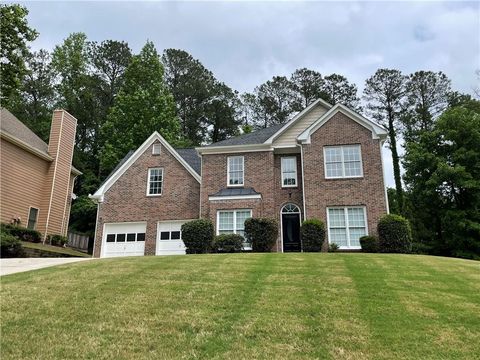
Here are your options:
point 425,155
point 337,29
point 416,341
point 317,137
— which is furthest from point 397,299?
point 425,155

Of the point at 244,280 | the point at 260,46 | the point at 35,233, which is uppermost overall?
the point at 260,46

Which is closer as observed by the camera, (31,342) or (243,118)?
(31,342)

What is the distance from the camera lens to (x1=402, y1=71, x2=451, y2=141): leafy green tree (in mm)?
41500

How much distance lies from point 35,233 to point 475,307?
23.1 m

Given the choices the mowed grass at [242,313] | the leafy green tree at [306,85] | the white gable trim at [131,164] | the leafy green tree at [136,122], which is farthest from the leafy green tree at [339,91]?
the mowed grass at [242,313]

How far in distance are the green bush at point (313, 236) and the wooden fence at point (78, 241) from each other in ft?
63.2

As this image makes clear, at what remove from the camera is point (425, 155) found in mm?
31766

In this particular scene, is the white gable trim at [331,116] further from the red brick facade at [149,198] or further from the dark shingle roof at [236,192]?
the red brick facade at [149,198]

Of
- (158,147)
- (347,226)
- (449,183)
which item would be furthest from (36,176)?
(449,183)

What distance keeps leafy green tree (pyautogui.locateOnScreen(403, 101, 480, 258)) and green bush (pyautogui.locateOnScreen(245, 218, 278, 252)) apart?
53.0 ft

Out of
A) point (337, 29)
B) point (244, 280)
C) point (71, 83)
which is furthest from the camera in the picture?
point (71, 83)

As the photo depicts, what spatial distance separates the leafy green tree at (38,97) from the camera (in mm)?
40938

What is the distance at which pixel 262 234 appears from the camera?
19359 millimetres

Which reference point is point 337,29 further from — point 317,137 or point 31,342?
point 31,342
